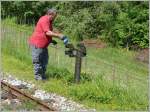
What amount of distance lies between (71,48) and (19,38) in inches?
276

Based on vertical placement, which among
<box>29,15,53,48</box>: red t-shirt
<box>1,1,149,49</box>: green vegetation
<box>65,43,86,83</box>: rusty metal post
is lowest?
<box>1,1,149,49</box>: green vegetation

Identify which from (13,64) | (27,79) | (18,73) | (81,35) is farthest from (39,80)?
(81,35)

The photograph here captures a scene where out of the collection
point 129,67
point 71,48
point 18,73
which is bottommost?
point 129,67

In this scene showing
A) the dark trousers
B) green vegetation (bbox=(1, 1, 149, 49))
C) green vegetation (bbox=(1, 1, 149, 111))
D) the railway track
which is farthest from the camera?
green vegetation (bbox=(1, 1, 149, 49))

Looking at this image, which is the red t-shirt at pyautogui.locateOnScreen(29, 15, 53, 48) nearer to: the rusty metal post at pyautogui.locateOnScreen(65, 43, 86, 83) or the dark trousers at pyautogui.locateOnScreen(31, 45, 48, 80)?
the dark trousers at pyautogui.locateOnScreen(31, 45, 48, 80)

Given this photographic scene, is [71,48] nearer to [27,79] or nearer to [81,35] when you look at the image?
[27,79]

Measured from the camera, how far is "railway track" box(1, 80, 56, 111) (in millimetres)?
9258

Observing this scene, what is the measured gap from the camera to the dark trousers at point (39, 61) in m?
11.4

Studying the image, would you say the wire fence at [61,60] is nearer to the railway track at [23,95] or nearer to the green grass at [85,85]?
the green grass at [85,85]

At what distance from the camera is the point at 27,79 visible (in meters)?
11.9

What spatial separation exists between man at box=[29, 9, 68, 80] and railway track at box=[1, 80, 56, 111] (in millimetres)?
917

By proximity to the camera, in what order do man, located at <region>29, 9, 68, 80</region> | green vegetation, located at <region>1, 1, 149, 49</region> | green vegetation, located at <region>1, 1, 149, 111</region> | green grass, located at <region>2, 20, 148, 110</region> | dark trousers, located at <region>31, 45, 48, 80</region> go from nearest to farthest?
green grass, located at <region>2, 20, 148, 110</region> → green vegetation, located at <region>1, 1, 149, 111</region> → man, located at <region>29, 9, 68, 80</region> → dark trousers, located at <region>31, 45, 48, 80</region> → green vegetation, located at <region>1, 1, 149, 49</region>

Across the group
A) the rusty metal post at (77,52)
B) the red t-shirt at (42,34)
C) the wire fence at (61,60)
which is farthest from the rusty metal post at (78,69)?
the wire fence at (61,60)

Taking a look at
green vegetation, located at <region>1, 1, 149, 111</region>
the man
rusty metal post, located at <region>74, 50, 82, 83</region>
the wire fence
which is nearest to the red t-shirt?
the man
